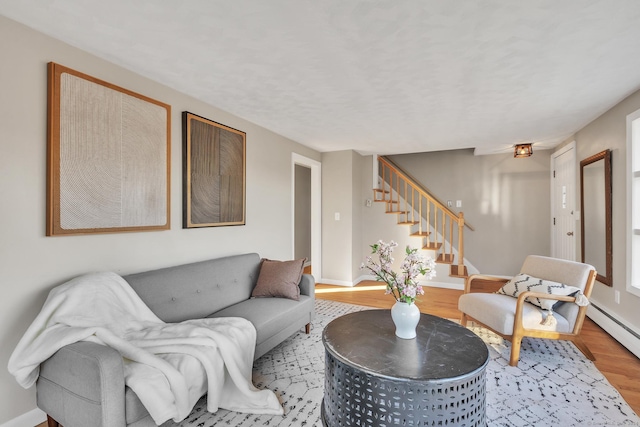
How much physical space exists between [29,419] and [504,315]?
10.9 feet

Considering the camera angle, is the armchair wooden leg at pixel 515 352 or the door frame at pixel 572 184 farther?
the door frame at pixel 572 184

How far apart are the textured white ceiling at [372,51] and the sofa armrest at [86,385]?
68.4 inches

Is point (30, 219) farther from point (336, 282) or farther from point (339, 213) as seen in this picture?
point (336, 282)

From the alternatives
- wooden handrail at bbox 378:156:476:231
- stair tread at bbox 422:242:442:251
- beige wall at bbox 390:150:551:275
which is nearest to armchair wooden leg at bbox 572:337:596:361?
stair tread at bbox 422:242:442:251

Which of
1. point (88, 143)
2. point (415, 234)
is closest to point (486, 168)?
point (415, 234)

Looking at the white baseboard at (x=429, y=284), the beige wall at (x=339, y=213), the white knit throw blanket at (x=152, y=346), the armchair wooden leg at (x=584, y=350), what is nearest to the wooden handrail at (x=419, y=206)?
the white baseboard at (x=429, y=284)

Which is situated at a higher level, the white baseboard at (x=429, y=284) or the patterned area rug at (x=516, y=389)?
the white baseboard at (x=429, y=284)

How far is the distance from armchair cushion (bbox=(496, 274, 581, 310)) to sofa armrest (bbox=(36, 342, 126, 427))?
303cm

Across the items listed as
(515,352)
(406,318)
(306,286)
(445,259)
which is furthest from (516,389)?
(445,259)

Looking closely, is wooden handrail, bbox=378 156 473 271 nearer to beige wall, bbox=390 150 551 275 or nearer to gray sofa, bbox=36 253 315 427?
beige wall, bbox=390 150 551 275

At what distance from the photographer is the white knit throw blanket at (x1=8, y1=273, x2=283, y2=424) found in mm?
1506

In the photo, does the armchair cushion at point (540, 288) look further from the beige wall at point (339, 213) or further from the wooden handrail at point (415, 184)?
the beige wall at point (339, 213)

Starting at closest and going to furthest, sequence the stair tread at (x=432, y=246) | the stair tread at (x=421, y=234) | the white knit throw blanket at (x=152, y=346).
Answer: the white knit throw blanket at (x=152, y=346)
the stair tread at (x=432, y=246)
the stair tread at (x=421, y=234)

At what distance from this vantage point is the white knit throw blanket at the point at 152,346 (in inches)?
59.3
